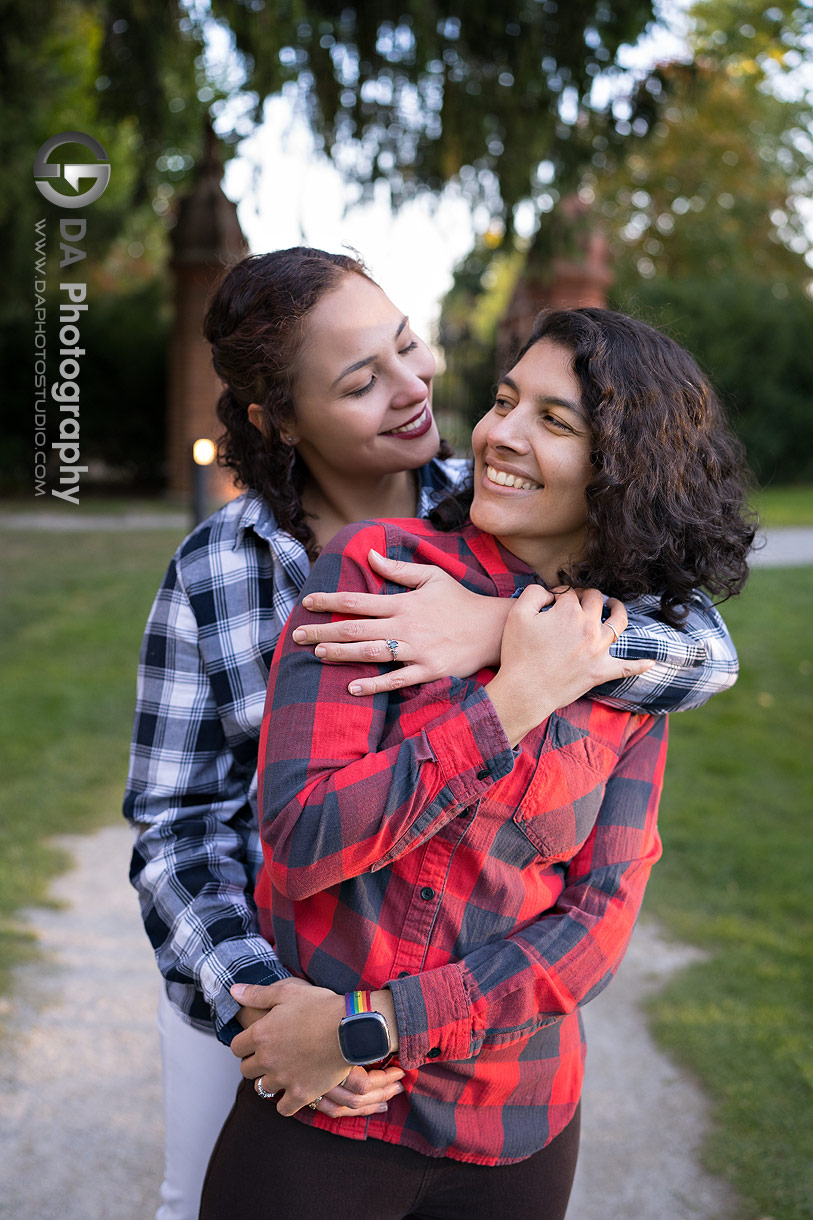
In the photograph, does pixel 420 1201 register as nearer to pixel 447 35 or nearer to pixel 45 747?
pixel 45 747

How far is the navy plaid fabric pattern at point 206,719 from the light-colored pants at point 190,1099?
0.09 metres

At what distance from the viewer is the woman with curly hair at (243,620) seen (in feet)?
5.25

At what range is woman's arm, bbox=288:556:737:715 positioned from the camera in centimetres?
128

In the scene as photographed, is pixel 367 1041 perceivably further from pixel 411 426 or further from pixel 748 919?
pixel 748 919

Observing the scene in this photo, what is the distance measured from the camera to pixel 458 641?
133cm

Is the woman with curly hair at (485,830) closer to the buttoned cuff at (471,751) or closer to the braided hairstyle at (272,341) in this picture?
the buttoned cuff at (471,751)

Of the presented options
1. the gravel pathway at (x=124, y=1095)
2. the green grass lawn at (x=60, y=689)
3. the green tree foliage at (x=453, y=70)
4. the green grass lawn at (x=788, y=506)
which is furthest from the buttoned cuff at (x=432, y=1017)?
the green grass lawn at (x=788, y=506)

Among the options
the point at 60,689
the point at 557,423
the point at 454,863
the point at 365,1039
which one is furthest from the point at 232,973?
the point at 60,689

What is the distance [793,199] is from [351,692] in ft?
84.1

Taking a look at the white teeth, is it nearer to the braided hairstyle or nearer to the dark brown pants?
the braided hairstyle

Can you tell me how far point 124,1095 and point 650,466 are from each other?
2.54 metres

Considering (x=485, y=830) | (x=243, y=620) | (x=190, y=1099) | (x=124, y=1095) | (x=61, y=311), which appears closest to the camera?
(x=485, y=830)

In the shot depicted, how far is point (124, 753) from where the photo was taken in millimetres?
5379

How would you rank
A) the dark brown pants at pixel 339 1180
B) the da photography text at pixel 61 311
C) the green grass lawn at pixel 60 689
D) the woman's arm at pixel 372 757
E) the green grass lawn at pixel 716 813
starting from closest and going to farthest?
the woman's arm at pixel 372 757
the dark brown pants at pixel 339 1180
the green grass lawn at pixel 716 813
the green grass lawn at pixel 60 689
the da photography text at pixel 61 311
